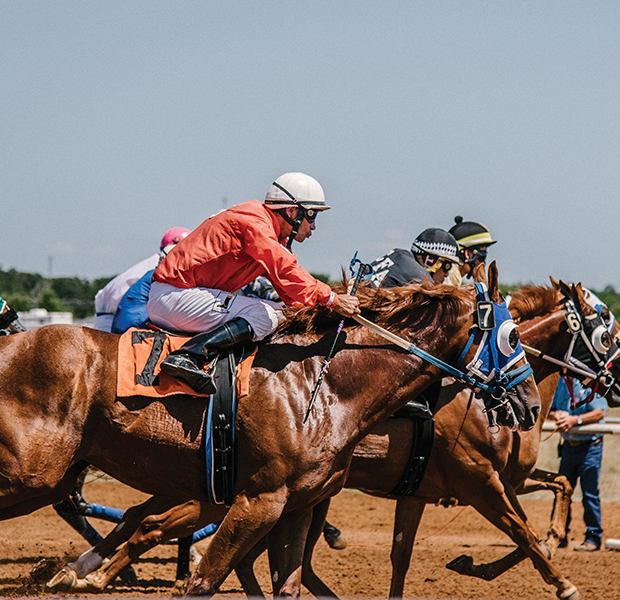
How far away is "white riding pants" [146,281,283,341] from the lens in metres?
4.32

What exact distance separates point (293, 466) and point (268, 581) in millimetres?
3012

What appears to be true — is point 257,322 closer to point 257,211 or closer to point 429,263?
point 257,211

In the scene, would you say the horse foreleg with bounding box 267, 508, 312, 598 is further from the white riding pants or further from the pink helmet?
the pink helmet

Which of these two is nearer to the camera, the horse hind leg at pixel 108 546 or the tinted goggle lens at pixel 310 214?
the tinted goggle lens at pixel 310 214

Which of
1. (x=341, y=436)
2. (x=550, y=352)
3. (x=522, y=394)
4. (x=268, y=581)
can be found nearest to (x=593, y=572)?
(x=550, y=352)

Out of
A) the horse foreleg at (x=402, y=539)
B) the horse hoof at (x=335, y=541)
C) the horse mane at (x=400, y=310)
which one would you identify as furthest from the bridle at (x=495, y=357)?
the horse hoof at (x=335, y=541)

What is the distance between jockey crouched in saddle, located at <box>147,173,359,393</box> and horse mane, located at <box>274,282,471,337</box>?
0.11m

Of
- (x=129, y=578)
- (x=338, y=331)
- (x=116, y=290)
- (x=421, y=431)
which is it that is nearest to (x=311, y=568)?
(x=421, y=431)

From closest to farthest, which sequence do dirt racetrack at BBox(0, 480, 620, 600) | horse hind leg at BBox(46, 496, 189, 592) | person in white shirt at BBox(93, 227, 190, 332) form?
horse hind leg at BBox(46, 496, 189, 592), dirt racetrack at BBox(0, 480, 620, 600), person in white shirt at BBox(93, 227, 190, 332)

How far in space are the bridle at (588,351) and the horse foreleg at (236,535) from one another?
2.45 meters

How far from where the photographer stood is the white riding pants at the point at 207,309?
14.2 feet

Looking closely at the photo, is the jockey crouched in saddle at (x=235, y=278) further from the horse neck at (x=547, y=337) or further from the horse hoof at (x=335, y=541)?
the horse hoof at (x=335, y=541)

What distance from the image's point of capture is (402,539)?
586cm

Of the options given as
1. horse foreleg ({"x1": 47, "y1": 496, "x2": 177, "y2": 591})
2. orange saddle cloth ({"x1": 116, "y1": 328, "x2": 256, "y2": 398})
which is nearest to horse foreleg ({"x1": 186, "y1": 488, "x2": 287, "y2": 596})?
orange saddle cloth ({"x1": 116, "y1": 328, "x2": 256, "y2": 398})
